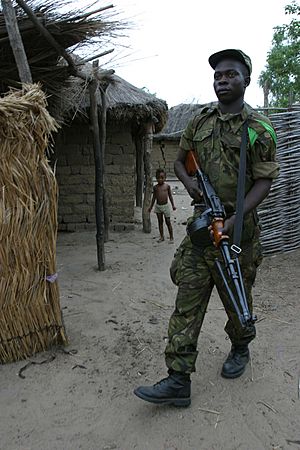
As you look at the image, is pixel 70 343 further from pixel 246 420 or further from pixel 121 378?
pixel 246 420

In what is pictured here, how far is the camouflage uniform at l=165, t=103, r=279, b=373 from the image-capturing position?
2.23 m

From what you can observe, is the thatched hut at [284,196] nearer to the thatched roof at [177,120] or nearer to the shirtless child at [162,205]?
the shirtless child at [162,205]

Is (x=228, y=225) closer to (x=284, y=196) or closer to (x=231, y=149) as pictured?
(x=231, y=149)

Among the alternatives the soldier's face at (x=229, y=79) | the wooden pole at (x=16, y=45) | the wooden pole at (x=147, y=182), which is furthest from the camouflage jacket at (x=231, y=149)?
the wooden pole at (x=147, y=182)

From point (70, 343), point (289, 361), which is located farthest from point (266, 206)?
point (70, 343)

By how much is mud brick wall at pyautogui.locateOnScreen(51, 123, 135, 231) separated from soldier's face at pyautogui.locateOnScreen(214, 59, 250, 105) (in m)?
5.14

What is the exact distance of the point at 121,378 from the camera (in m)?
2.73

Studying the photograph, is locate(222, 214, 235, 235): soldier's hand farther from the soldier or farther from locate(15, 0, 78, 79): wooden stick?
locate(15, 0, 78, 79): wooden stick

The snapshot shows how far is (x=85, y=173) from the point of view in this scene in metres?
7.28

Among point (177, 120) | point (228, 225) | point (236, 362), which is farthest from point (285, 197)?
point (177, 120)

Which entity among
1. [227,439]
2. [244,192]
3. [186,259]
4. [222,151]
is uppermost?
[222,151]

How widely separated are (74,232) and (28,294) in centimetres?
454

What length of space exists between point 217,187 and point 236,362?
115cm

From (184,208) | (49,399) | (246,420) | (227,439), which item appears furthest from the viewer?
(184,208)
